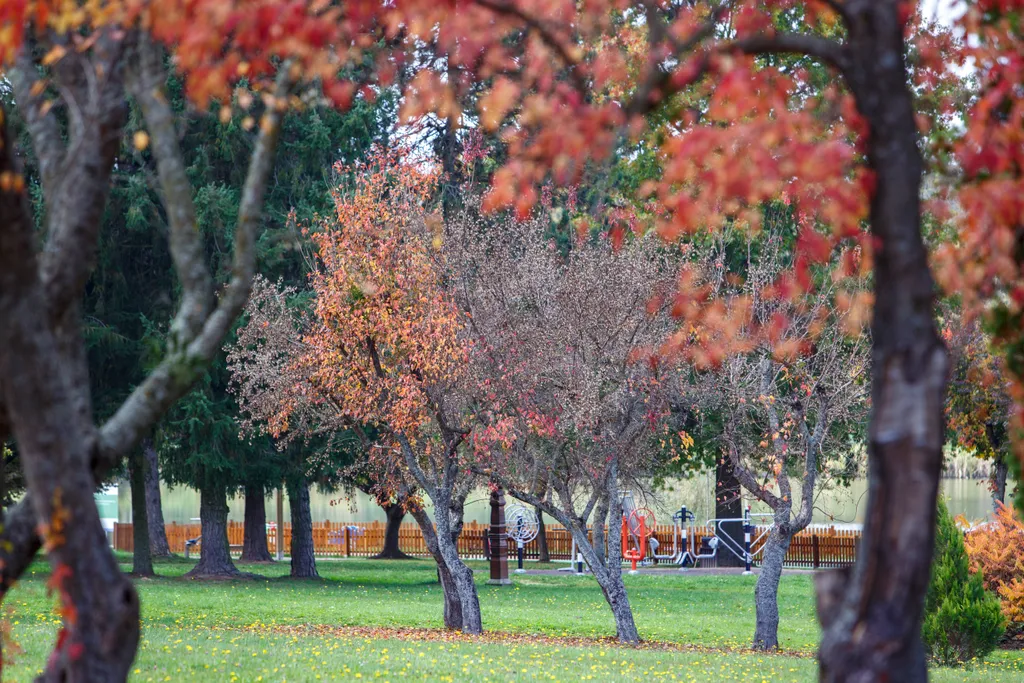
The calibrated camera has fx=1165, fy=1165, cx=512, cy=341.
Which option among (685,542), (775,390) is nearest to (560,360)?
(775,390)

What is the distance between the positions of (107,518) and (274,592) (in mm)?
34013

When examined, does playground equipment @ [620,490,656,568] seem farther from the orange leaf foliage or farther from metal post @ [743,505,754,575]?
the orange leaf foliage


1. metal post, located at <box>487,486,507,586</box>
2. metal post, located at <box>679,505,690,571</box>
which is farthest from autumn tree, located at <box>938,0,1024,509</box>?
metal post, located at <box>679,505,690,571</box>

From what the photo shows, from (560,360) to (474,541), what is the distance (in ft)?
79.1

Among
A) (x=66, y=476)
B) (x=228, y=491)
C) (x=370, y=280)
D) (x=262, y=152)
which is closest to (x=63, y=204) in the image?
(x=262, y=152)

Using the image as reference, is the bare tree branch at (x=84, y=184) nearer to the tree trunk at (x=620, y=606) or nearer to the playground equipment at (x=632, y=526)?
the tree trunk at (x=620, y=606)

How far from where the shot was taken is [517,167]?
193 inches

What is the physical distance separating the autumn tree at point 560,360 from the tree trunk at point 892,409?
11.3 m

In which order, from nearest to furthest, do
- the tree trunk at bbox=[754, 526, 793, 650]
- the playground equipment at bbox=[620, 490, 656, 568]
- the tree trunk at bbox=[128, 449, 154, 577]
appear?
the tree trunk at bbox=[754, 526, 793, 650] < the tree trunk at bbox=[128, 449, 154, 577] < the playground equipment at bbox=[620, 490, 656, 568]

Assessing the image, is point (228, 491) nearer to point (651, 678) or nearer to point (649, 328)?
point (649, 328)

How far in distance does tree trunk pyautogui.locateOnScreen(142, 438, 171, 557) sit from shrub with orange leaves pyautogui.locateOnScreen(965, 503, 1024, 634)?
16.7 meters

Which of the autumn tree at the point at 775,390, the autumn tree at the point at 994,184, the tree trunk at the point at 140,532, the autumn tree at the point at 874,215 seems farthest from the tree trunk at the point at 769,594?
the tree trunk at the point at 140,532

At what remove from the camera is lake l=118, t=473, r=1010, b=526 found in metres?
45.5

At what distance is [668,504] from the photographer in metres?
47.2
